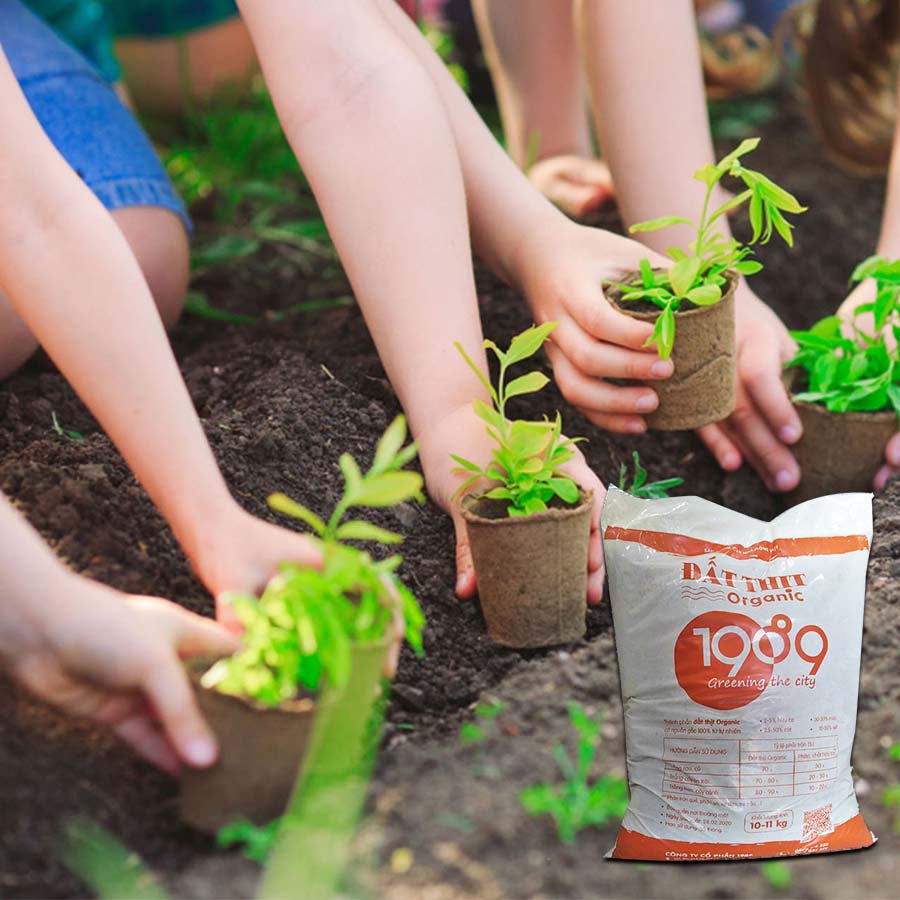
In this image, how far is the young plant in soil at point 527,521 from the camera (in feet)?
4.00

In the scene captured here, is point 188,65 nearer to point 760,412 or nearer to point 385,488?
point 760,412

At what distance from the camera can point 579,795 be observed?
1085mm

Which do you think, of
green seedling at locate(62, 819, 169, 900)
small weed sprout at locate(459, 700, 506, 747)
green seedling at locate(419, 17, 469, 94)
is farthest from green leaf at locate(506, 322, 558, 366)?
green seedling at locate(419, 17, 469, 94)

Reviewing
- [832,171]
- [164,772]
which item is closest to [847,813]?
[164,772]

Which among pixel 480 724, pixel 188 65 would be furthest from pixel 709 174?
pixel 188 65

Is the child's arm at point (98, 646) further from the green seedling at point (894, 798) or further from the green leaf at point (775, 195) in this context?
the green leaf at point (775, 195)

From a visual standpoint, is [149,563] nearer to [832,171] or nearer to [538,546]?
[538,546]

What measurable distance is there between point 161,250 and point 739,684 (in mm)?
1035

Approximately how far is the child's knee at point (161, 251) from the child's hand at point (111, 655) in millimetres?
865

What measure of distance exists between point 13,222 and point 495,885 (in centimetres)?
73

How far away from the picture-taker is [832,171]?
2.61 meters

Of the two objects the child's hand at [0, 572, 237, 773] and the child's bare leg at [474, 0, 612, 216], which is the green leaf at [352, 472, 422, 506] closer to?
the child's hand at [0, 572, 237, 773]

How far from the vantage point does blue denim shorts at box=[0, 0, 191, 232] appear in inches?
69.6

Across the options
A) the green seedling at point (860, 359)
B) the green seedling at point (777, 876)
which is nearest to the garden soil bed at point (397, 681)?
the green seedling at point (777, 876)
